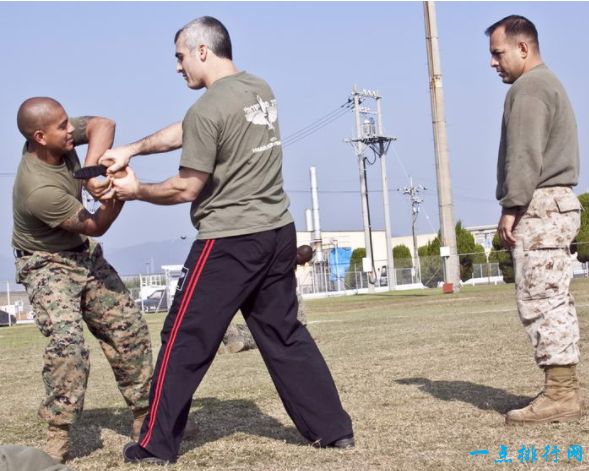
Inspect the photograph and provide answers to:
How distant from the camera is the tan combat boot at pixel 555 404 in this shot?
18.0ft

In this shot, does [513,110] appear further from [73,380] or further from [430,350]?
[430,350]

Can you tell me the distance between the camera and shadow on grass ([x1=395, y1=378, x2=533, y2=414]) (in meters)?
6.30

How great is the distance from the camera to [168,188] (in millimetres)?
4902

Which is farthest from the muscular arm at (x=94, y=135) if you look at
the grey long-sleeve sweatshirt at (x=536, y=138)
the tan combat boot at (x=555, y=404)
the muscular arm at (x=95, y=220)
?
the tan combat boot at (x=555, y=404)

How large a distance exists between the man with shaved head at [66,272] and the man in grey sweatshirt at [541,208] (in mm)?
2152

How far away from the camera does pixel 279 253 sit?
204 inches

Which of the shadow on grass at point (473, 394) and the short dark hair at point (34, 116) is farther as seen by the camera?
the shadow on grass at point (473, 394)

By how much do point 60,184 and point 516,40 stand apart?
266 centimetres

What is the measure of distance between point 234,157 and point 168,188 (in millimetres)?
363

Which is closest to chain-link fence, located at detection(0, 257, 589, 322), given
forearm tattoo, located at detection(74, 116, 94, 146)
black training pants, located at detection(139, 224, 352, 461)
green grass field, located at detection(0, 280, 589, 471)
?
green grass field, located at detection(0, 280, 589, 471)

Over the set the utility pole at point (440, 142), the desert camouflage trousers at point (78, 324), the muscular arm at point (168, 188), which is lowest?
the desert camouflage trousers at point (78, 324)

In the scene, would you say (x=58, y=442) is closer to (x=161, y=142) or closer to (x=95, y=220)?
(x=95, y=220)

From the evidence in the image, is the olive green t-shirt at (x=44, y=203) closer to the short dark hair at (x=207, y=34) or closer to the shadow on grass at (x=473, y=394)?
the short dark hair at (x=207, y=34)

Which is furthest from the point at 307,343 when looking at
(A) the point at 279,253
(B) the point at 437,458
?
(B) the point at 437,458
